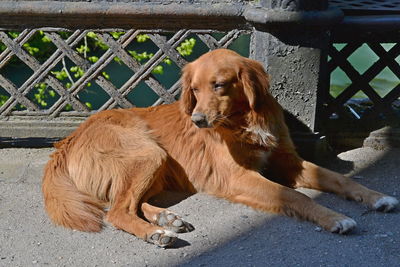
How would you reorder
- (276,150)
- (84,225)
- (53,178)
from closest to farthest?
(84,225)
(53,178)
(276,150)

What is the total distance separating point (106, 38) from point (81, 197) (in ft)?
4.80

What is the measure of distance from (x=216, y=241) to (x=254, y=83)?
3.74 feet

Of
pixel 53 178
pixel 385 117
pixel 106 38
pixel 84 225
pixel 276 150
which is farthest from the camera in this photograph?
pixel 385 117

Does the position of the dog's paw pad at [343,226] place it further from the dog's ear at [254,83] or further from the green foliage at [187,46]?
the green foliage at [187,46]

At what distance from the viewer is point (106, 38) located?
4973 mm

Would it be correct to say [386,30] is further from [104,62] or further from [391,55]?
[104,62]

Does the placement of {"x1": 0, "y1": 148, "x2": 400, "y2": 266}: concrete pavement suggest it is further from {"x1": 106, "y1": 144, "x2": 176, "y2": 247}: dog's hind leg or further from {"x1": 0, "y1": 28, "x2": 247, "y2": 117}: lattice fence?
{"x1": 0, "y1": 28, "x2": 247, "y2": 117}: lattice fence

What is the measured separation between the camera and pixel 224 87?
4195mm

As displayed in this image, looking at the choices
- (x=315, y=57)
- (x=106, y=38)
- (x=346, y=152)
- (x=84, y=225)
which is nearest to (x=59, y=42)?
(x=106, y=38)

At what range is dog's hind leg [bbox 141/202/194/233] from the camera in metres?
4.09

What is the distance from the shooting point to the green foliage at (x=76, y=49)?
18.4ft

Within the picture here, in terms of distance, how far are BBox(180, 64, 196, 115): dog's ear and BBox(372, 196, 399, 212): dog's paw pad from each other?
1505 millimetres

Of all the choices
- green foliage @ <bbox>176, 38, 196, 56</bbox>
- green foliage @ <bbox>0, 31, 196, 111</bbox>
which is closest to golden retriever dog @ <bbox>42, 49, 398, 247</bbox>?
green foliage @ <bbox>0, 31, 196, 111</bbox>

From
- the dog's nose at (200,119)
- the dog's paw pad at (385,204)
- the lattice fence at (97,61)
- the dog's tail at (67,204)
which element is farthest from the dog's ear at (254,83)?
the dog's tail at (67,204)
